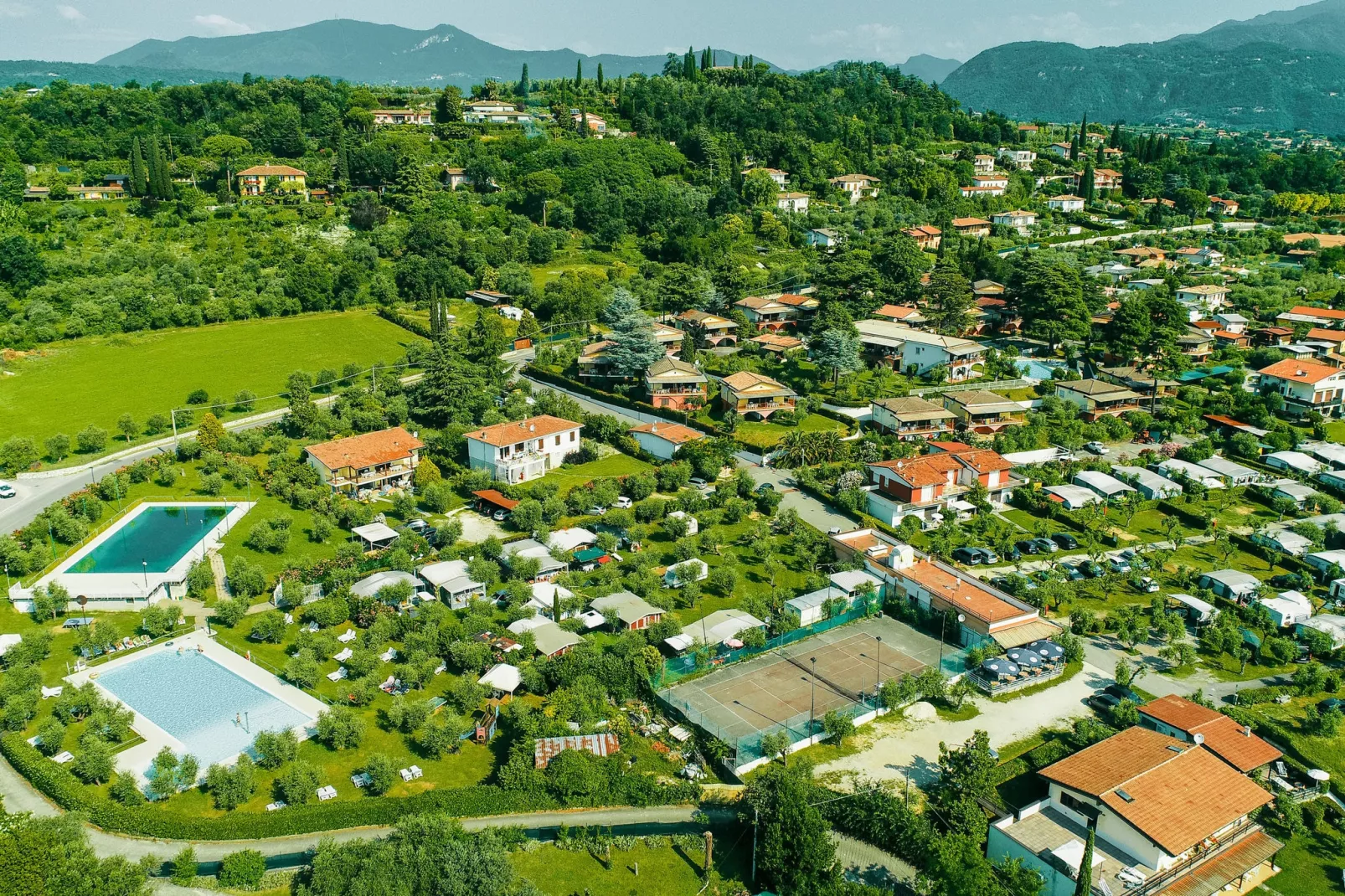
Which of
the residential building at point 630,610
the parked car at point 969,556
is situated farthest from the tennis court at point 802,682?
the parked car at point 969,556

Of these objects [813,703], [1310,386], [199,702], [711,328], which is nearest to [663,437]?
[711,328]

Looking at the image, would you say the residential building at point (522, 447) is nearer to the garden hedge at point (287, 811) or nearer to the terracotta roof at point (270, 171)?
the garden hedge at point (287, 811)

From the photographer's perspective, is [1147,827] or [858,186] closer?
[1147,827]

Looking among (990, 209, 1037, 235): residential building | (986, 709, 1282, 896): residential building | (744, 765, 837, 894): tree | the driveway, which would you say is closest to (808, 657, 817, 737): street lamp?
the driveway

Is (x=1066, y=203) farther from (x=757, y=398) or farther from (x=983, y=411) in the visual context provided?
(x=757, y=398)

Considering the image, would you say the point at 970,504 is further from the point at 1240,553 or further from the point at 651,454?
the point at 651,454

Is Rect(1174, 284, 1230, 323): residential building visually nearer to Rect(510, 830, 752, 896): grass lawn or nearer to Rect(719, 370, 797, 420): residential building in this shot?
Rect(719, 370, 797, 420): residential building
